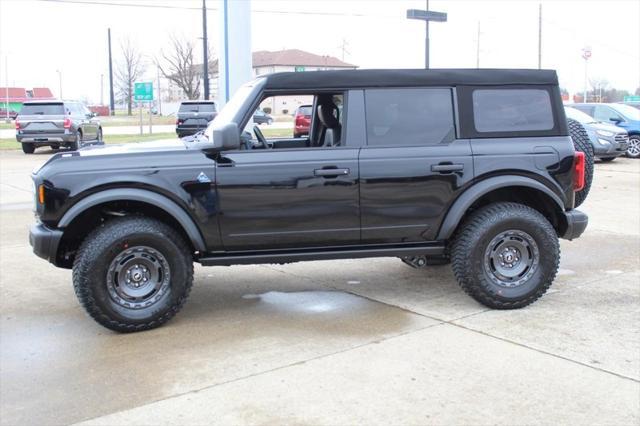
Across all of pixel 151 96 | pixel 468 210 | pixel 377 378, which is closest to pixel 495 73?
pixel 468 210

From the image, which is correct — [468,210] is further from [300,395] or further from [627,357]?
[300,395]

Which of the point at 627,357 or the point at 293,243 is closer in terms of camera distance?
the point at 627,357

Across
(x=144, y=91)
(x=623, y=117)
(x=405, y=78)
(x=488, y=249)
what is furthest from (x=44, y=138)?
(x=488, y=249)

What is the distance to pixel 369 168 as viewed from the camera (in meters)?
5.31

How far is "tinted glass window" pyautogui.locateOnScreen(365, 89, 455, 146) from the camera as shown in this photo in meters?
5.45

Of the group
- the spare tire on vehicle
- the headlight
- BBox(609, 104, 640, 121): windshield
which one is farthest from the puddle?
BBox(609, 104, 640, 121): windshield

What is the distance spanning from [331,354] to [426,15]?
89.0ft

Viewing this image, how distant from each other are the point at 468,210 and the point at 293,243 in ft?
4.91

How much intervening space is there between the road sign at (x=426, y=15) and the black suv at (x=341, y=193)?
81.0 feet

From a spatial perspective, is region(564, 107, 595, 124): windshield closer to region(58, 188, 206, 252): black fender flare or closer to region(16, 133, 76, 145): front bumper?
region(16, 133, 76, 145): front bumper

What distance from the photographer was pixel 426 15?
97.2 feet

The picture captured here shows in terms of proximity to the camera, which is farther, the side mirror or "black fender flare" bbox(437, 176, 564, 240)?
"black fender flare" bbox(437, 176, 564, 240)

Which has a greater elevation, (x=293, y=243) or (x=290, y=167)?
(x=290, y=167)

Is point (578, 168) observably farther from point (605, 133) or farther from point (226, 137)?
point (605, 133)
